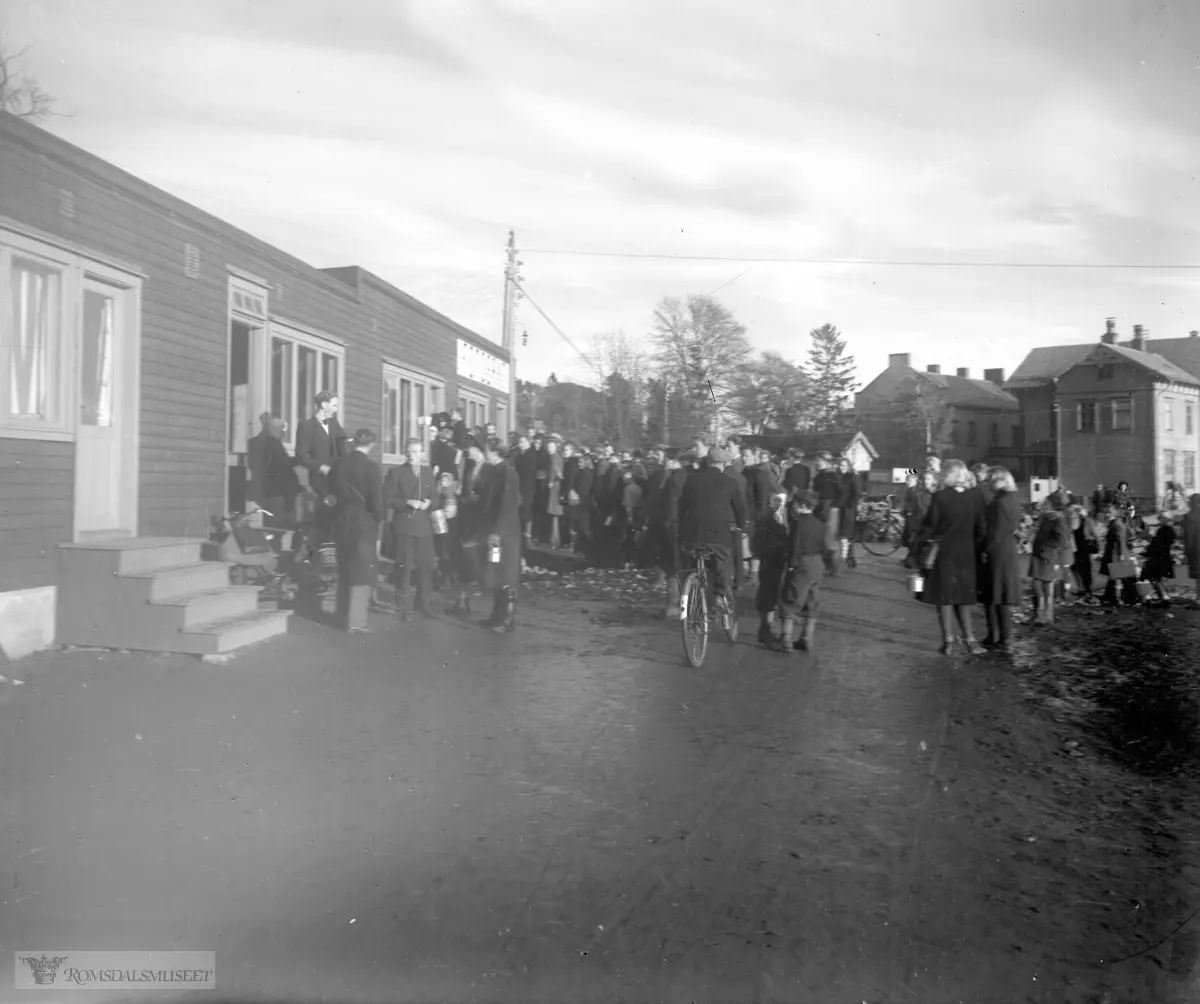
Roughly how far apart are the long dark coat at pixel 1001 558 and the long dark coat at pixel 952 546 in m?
0.30

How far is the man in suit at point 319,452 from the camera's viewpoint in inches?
436

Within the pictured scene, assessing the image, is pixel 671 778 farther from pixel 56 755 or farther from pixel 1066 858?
pixel 56 755

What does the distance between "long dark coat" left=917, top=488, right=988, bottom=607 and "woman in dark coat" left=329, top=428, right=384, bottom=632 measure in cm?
541

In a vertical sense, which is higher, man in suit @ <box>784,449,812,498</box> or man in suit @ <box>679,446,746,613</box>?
man in suit @ <box>784,449,812,498</box>

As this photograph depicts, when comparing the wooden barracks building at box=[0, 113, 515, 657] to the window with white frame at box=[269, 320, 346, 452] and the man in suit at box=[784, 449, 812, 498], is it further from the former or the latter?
the man in suit at box=[784, 449, 812, 498]

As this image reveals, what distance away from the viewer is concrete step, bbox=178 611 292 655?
814cm

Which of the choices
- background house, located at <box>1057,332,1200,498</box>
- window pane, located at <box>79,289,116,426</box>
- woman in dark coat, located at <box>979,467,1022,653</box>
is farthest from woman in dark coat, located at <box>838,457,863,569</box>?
window pane, located at <box>79,289,116,426</box>

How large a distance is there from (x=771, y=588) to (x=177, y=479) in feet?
20.1

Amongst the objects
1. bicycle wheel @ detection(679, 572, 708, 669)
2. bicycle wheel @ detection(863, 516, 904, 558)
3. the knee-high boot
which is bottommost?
the knee-high boot

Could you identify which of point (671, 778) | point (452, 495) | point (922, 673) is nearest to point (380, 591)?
point (452, 495)

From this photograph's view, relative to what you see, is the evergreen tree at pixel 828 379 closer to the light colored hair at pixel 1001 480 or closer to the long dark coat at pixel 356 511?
the light colored hair at pixel 1001 480

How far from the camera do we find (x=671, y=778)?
555 centimetres

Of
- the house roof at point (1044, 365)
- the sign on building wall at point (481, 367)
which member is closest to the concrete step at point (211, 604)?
the sign on building wall at point (481, 367)

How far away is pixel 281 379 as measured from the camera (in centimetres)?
1280
